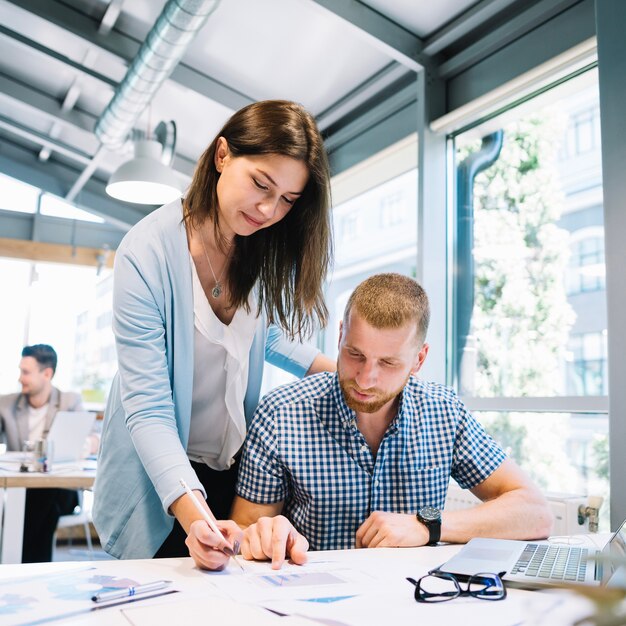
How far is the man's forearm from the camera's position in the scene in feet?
4.76

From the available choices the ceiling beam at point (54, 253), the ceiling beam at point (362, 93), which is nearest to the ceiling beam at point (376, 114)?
the ceiling beam at point (362, 93)

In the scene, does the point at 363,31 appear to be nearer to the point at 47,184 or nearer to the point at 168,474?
the point at 168,474

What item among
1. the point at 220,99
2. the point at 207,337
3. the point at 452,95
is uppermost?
the point at 220,99

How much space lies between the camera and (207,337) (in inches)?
58.6

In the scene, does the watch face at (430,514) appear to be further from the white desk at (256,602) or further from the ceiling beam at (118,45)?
the ceiling beam at (118,45)

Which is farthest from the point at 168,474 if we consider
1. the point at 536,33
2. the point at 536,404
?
the point at 536,33

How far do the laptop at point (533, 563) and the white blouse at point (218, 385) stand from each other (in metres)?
0.56

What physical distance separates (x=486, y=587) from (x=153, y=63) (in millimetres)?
3723

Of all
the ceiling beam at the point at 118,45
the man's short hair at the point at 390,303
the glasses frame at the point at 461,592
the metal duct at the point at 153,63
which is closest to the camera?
the glasses frame at the point at 461,592

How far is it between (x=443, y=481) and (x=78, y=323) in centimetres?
666

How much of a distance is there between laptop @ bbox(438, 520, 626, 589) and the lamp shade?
303cm

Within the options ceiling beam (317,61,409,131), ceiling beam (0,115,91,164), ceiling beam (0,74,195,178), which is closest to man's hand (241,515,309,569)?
ceiling beam (317,61,409,131)

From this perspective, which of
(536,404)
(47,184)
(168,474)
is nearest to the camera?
(168,474)

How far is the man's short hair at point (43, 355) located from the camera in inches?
155
